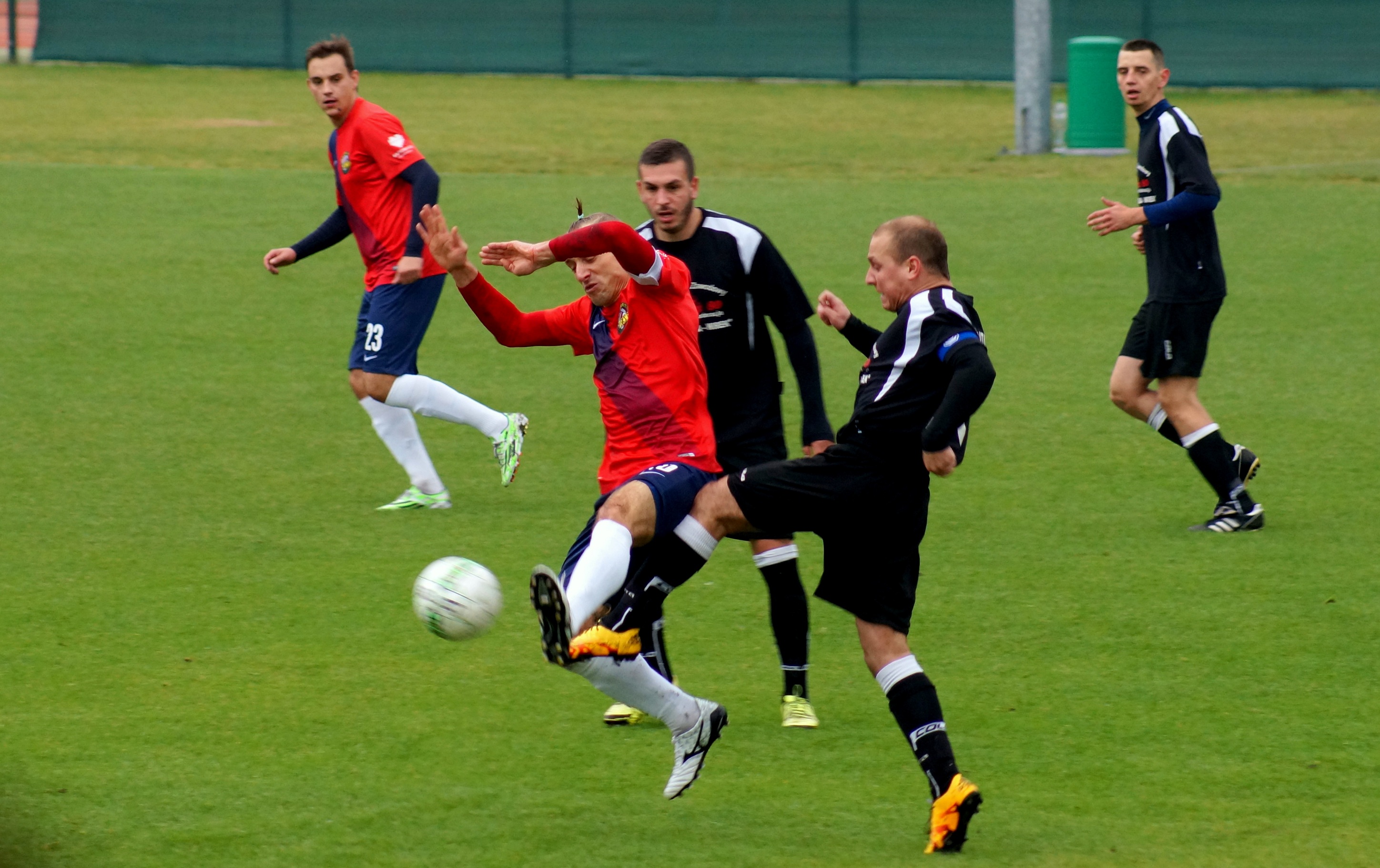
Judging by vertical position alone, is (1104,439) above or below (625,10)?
below

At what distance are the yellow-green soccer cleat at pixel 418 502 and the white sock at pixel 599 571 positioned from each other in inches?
155

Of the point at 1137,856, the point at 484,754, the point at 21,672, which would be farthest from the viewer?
the point at 21,672

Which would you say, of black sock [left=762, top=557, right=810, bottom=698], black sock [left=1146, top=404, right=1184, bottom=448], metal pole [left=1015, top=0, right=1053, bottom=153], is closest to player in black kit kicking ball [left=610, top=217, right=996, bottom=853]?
black sock [left=762, top=557, right=810, bottom=698]

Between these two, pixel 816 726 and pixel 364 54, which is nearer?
pixel 816 726

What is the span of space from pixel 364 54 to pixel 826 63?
8.84m

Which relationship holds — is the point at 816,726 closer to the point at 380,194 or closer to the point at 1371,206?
the point at 380,194

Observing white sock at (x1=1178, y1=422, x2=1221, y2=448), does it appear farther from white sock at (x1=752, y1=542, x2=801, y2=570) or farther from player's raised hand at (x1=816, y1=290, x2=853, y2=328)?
player's raised hand at (x1=816, y1=290, x2=853, y2=328)

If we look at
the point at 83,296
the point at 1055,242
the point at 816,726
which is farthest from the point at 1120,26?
the point at 816,726

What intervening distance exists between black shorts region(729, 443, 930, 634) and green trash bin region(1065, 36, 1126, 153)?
18.0 metres

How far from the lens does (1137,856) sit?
16.2 ft

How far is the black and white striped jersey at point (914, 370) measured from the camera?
514 cm

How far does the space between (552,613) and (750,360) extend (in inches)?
71.3

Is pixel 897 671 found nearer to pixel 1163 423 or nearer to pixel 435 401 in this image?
pixel 1163 423

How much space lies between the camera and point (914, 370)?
5.20 m
